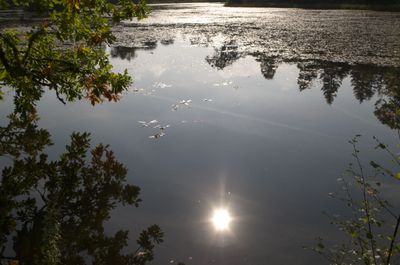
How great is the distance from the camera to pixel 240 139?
40.4ft

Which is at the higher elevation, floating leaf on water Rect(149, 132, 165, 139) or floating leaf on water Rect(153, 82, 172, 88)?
floating leaf on water Rect(149, 132, 165, 139)

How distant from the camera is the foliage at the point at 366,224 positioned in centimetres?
557

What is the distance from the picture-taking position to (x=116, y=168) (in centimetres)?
1034

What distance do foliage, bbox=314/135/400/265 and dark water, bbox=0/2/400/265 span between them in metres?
0.35

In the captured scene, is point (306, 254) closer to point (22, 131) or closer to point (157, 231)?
point (157, 231)

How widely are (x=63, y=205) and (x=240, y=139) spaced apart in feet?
19.9

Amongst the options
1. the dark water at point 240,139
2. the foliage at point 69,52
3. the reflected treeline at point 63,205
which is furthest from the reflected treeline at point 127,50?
the foliage at point 69,52

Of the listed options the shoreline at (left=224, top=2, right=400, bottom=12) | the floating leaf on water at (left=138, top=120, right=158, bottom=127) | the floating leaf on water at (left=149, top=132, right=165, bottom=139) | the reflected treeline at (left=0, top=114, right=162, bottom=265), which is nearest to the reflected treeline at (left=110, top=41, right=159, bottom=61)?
the floating leaf on water at (left=138, top=120, right=158, bottom=127)

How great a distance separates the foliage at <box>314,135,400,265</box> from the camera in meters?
5.57

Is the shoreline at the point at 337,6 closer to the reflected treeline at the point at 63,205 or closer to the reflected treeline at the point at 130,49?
the reflected treeline at the point at 130,49

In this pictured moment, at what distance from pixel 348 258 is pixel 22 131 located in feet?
36.2

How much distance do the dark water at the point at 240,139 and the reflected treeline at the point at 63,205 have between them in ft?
1.03

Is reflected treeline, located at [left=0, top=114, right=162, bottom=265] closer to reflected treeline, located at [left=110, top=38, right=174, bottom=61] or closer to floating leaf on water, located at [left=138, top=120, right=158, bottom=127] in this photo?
floating leaf on water, located at [left=138, top=120, right=158, bottom=127]

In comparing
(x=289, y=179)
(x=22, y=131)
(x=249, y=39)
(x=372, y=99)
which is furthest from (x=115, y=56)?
(x=289, y=179)
